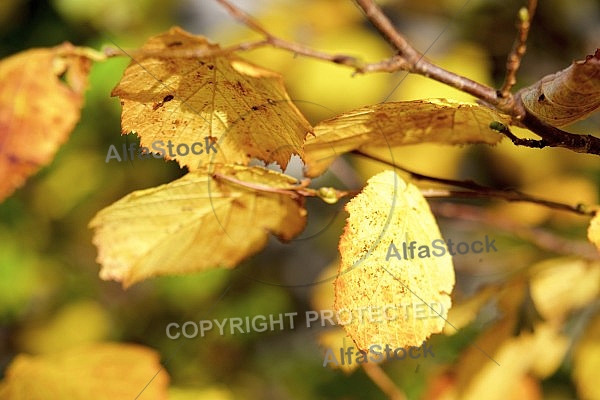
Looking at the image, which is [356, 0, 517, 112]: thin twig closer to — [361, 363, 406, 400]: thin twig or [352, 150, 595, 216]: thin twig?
[352, 150, 595, 216]: thin twig

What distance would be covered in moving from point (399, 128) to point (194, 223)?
0.17 metres

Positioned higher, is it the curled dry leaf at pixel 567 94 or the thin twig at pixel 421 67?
the curled dry leaf at pixel 567 94

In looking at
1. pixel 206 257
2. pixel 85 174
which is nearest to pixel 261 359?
pixel 85 174

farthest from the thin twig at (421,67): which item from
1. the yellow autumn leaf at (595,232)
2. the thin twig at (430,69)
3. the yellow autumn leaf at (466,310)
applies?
the yellow autumn leaf at (466,310)

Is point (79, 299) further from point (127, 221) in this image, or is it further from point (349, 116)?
point (349, 116)

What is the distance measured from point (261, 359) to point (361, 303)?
2.59 ft

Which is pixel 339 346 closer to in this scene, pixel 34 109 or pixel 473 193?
pixel 473 193

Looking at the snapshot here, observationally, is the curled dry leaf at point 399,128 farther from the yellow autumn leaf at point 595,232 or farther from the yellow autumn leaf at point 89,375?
the yellow autumn leaf at point 89,375

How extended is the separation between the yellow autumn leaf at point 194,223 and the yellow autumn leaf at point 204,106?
0.8 inches

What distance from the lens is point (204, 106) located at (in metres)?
0.41

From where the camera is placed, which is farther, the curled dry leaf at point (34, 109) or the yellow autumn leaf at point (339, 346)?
the yellow autumn leaf at point (339, 346)

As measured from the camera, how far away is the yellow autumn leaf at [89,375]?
1.85 ft

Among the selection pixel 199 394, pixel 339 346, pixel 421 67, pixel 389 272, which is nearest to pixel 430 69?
pixel 421 67

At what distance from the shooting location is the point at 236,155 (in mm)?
431
